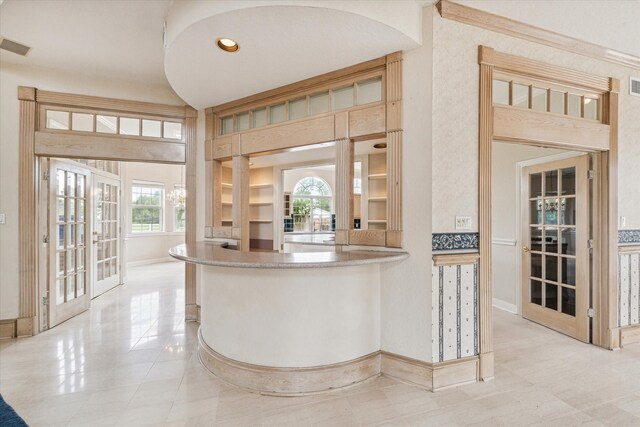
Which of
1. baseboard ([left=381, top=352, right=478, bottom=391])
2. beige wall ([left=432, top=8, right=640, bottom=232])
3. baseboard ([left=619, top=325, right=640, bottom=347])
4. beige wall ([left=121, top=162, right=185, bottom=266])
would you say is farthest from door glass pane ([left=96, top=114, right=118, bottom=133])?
baseboard ([left=619, top=325, right=640, bottom=347])

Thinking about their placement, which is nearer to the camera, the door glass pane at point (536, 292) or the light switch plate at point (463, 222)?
the light switch plate at point (463, 222)

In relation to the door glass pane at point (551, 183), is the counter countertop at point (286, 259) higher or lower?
lower

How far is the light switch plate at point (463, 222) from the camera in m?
2.43

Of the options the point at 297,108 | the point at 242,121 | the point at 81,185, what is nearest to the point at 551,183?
the point at 297,108

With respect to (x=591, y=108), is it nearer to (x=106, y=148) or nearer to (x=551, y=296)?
(x=551, y=296)

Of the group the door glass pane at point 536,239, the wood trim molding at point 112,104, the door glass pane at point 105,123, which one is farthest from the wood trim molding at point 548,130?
the door glass pane at point 105,123

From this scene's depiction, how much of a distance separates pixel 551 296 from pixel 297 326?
3.21 m

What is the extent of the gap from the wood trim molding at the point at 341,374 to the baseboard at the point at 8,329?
2616 millimetres

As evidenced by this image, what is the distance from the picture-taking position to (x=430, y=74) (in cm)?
235

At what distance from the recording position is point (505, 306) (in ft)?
14.1

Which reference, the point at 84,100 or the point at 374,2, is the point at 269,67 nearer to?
the point at 374,2

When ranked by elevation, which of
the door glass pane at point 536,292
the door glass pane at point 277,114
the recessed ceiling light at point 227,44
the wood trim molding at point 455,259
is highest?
the recessed ceiling light at point 227,44

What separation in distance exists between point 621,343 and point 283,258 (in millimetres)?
3562

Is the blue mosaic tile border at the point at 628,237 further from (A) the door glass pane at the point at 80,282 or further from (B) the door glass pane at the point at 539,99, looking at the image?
(A) the door glass pane at the point at 80,282
